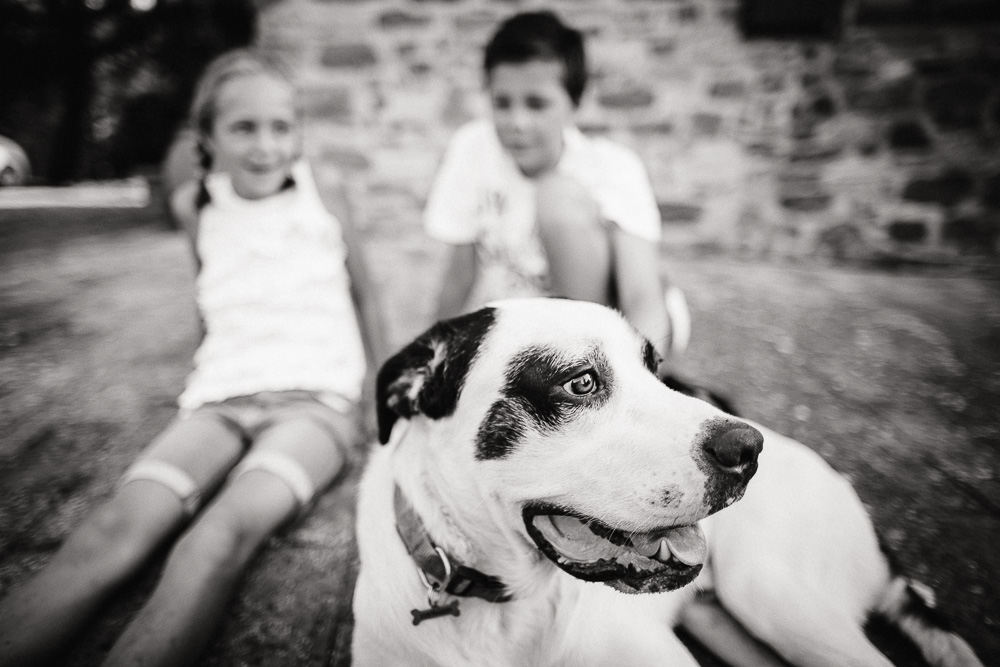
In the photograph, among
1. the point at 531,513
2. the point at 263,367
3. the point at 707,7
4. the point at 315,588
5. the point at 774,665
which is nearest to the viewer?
the point at 531,513

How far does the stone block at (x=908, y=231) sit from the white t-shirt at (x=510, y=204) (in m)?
3.26

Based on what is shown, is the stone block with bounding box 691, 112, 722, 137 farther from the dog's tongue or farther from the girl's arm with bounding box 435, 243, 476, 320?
the dog's tongue

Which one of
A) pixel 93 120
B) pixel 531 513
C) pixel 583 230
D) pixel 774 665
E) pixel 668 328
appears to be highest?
pixel 93 120

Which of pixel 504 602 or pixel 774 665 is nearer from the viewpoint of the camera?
pixel 504 602

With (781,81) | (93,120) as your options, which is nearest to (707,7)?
(781,81)

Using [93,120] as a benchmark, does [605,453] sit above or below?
below

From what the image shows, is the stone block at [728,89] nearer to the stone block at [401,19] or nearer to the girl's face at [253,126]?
the stone block at [401,19]

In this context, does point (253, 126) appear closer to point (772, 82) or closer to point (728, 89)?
point (728, 89)

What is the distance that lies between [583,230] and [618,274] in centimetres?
27

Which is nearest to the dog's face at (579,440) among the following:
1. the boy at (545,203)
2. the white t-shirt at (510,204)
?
the boy at (545,203)

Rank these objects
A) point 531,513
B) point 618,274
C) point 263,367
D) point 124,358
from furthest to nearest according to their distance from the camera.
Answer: point 124,358
point 618,274
point 263,367
point 531,513

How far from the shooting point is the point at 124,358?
279 cm

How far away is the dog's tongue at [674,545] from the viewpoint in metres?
1.12

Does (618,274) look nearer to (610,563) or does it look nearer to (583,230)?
(583,230)
